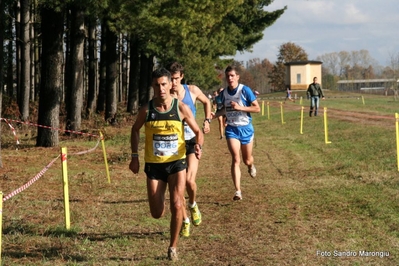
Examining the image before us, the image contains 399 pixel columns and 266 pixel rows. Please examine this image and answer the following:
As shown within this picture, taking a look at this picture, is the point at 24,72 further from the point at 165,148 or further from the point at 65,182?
the point at 165,148

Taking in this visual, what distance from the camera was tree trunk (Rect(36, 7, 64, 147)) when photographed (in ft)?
60.0

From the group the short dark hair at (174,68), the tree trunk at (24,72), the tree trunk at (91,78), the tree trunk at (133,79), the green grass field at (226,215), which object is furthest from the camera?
the tree trunk at (133,79)

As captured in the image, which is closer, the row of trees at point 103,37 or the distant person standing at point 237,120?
the distant person standing at point 237,120

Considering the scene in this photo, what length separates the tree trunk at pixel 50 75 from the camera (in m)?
18.3

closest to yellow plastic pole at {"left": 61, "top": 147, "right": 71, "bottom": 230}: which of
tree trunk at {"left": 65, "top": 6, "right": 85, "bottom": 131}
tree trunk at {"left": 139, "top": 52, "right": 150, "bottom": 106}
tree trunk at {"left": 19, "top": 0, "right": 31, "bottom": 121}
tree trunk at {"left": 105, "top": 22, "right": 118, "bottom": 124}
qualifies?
tree trunk at {"left": 65, "top": 6, "right": 85, "bottom": 131}

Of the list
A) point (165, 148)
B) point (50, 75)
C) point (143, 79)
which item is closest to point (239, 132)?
point (165, 148)

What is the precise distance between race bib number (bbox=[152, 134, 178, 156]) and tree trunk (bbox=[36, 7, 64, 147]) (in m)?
12.4

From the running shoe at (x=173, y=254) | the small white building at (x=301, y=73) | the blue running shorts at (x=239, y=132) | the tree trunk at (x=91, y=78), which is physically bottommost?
the running shoe at (x=173, y=254)

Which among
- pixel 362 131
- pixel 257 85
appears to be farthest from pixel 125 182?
pixel 257 85

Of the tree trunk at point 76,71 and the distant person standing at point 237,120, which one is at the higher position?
the tree trunk at point 76,71

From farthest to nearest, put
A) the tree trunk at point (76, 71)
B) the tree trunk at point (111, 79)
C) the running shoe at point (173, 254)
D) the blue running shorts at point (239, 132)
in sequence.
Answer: the tree trunk at point (111, 79) → the tree trunk at point (76, 71) → the blue running shorts at point (239, 132) → the running shoe at point (173, 254)

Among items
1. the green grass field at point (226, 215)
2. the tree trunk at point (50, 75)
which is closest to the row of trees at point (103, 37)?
the tree trunk at point (50, 75)

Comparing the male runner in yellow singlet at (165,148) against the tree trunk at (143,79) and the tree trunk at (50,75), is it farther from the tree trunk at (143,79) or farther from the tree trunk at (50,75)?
the tree trunk at (143,79)

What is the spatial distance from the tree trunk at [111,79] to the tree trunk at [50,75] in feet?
33.6
